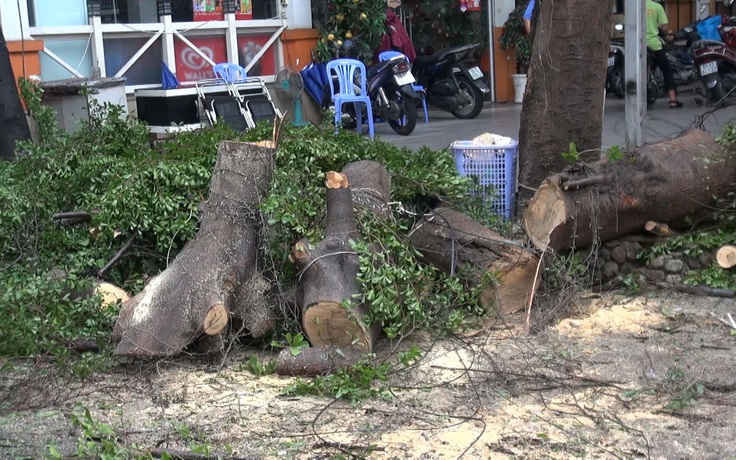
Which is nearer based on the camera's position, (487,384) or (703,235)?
(487,384)

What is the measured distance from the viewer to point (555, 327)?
601 centimetres

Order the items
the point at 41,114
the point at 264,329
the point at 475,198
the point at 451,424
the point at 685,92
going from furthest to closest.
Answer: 1. the point at 685,92
2. the point at 41,114
3. the point at 475,198
4. the point at 264,329
5. the point at 451,424

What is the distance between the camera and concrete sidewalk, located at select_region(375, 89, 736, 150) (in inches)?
467

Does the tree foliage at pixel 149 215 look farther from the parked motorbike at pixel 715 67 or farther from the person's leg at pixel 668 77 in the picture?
the person's leg at pixel 668 77

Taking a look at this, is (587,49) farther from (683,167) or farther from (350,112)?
(350,112)

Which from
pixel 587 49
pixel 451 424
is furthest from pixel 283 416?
pixel 587 49

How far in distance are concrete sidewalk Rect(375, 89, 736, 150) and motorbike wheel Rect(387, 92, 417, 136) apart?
10cm

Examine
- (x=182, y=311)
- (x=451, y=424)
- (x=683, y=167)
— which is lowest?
(x=451, y=424)

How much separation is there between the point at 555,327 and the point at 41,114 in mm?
4219

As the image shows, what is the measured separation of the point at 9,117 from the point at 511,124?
700 centimetres

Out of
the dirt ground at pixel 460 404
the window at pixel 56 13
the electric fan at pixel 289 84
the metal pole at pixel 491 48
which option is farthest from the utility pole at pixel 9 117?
the metal pole at pixel 491 48

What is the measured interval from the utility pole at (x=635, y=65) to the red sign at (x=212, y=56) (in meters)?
6.00

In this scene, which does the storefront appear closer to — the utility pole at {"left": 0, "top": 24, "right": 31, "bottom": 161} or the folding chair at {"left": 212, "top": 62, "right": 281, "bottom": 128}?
the folding chair at {"left": 212, "top": 62, "right": 281, "bottom": 128}

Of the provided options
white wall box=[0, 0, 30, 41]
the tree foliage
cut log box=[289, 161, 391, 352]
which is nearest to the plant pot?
white wall box=[0, 0, 30, 41]
